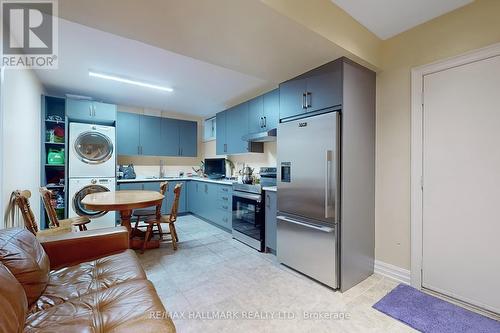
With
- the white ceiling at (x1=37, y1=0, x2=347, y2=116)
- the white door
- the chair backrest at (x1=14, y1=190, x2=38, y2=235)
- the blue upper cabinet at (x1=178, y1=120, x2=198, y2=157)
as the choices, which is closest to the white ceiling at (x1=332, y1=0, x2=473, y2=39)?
the white ceiling at (x1=37, y1=0, x2=347, y2=116)

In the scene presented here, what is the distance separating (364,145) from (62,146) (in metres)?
4.75

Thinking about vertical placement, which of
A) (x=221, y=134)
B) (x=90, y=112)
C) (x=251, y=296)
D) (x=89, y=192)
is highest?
(x=90, y=112)

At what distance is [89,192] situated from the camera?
3924 millimetres

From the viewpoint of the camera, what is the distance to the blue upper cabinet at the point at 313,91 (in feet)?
7.10

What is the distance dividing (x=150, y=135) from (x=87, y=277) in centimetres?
393

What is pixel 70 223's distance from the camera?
2.89 meters

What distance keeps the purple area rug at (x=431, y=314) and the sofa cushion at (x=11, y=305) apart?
232 centimetres

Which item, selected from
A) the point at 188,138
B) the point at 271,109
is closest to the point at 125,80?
the point at 271,109

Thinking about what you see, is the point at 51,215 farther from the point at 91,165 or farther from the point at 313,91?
the point at 313,91

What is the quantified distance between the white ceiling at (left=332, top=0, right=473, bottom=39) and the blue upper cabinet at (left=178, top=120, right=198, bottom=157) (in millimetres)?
4311

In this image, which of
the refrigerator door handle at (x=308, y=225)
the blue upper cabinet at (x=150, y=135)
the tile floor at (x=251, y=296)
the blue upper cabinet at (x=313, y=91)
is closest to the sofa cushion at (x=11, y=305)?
the tile floor at (x=251, y=296)

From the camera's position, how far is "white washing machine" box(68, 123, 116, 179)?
3.81 metres

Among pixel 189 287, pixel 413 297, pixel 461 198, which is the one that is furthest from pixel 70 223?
pixel 461 198

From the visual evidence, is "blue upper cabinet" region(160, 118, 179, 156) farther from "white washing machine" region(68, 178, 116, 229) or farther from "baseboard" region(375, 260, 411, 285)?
"baseboard" region(375, 260, 411, 285)
